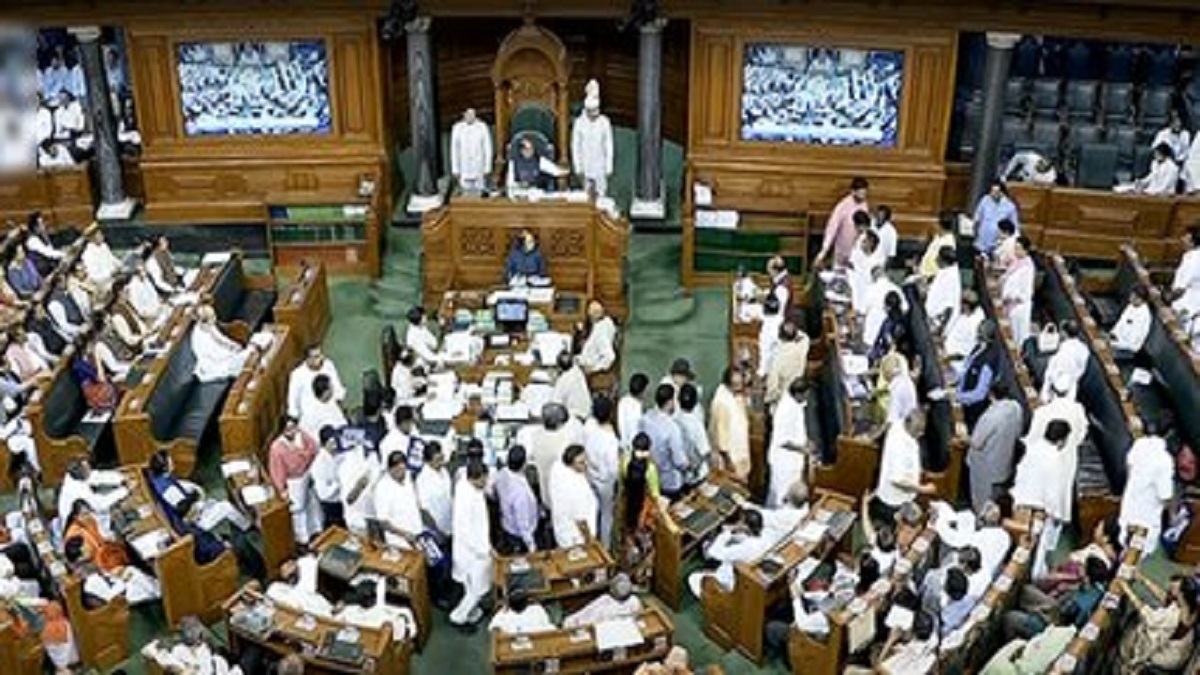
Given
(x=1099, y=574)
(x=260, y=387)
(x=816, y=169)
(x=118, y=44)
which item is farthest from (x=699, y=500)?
(x=118, y=44)

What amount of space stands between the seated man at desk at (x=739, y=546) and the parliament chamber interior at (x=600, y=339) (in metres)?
0.04

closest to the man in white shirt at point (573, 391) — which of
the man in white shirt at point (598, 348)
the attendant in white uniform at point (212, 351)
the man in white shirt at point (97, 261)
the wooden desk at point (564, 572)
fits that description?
the man in white shirt at point (598, 348)

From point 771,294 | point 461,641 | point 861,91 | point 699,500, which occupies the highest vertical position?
point 861,91

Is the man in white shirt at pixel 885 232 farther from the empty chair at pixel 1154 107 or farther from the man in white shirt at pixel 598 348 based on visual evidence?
the empty chair at pixel 1154 107

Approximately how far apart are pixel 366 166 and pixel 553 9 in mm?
2973

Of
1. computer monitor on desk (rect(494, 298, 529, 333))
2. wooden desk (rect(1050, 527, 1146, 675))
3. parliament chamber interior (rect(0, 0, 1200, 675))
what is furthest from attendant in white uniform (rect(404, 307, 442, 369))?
wooden desk (rect(1050, 527, 1146, 675))

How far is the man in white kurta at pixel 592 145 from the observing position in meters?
18.2

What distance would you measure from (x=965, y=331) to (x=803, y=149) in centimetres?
435

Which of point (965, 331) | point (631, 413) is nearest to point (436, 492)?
point (631, 413)

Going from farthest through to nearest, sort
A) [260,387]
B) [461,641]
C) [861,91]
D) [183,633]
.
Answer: [861,91] < [260,387] < [461,641] < [183,633]

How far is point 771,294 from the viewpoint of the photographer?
1559 centimetres

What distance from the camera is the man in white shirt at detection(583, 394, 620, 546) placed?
43.0ft

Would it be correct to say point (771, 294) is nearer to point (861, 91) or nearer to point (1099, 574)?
point (861, 91)

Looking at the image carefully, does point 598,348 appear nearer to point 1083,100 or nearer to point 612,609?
point 612,609
